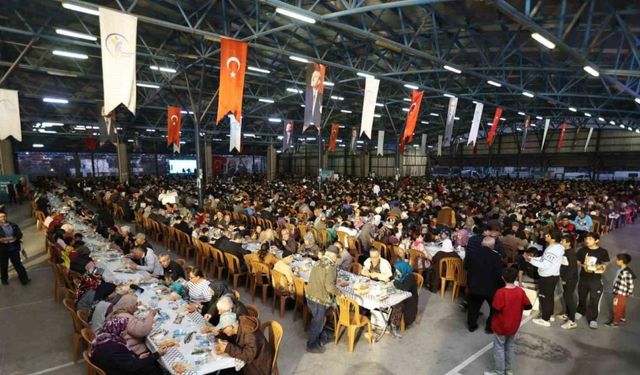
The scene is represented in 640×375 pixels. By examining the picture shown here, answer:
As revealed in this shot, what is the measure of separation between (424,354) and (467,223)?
6.60 meters

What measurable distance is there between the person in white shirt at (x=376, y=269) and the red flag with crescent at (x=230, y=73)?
5282 mm

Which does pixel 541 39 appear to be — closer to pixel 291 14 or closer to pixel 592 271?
pixel 592 271

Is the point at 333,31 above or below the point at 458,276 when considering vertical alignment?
above

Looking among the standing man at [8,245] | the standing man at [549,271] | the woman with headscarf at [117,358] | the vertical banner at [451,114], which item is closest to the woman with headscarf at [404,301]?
the standing man at [549,271]

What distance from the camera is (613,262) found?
985 cm

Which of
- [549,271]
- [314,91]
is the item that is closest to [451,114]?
[314,91]

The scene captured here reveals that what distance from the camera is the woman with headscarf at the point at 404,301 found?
569 centimetres

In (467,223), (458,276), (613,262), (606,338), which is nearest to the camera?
(606,338)

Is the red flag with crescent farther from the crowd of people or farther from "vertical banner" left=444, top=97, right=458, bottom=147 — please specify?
"vertical banner" left=444, top=97, right=458, bottom=147

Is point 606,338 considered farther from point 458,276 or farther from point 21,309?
point 21,309

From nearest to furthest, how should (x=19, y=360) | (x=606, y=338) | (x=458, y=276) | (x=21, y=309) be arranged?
(x=19, y=360)
(x=606, y=338)
(x=21, y=309)
(x=458, y=276)

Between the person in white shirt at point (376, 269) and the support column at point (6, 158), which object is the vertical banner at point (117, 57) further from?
the support column at point (6, 158)

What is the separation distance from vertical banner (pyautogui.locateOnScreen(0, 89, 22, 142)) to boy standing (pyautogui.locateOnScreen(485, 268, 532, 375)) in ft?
49.0

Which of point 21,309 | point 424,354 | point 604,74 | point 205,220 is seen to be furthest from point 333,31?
point 21,309
